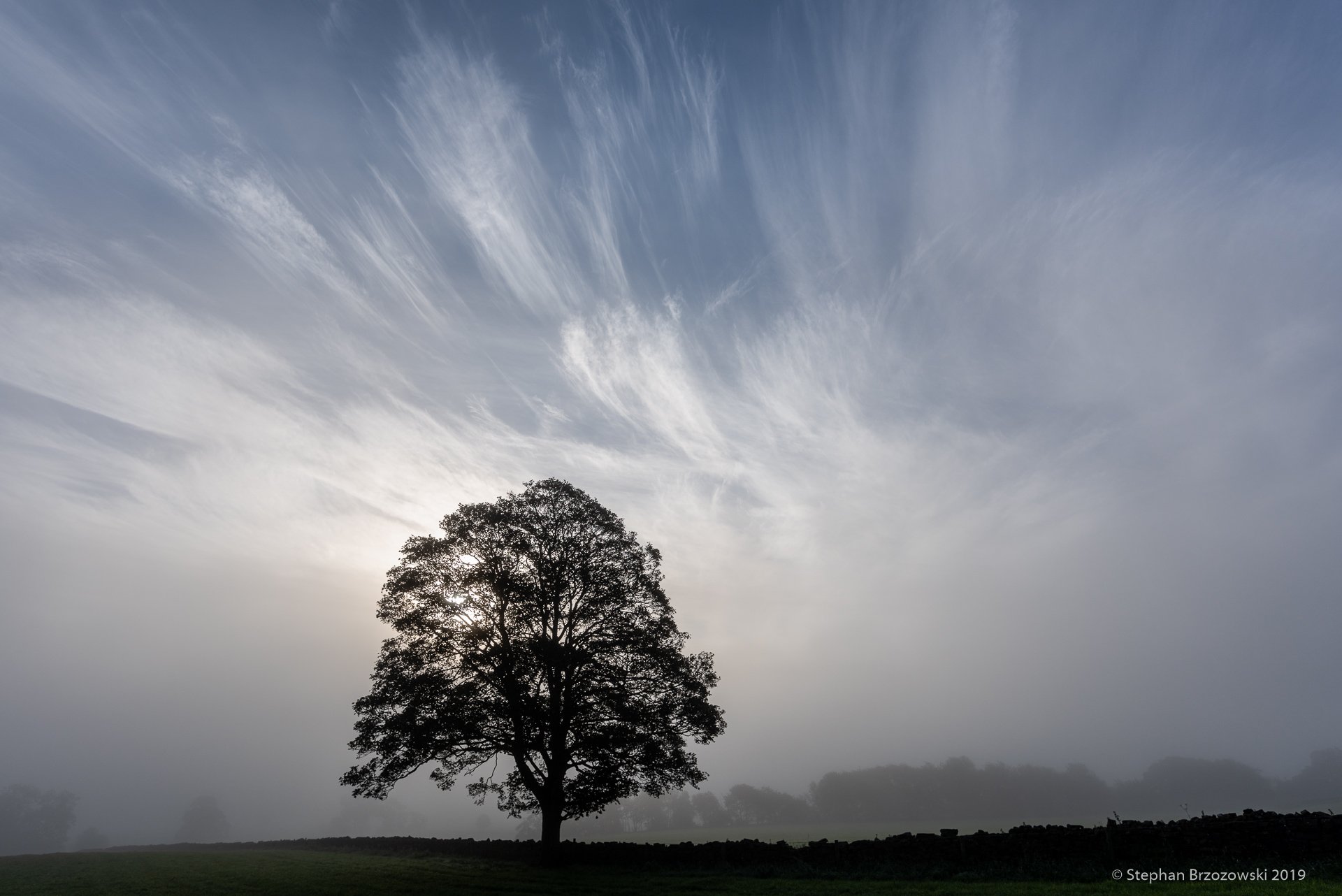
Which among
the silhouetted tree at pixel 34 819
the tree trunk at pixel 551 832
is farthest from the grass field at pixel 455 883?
the silhouetted tree at pixel 34 819

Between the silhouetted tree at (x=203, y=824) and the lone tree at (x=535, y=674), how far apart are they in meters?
182

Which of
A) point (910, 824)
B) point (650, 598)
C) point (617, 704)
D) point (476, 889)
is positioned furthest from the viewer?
point (910, 824)

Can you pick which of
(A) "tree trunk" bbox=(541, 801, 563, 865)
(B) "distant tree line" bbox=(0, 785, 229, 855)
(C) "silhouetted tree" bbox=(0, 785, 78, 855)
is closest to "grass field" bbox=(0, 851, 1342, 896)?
(A) "tree trunk" bbox=(541, 801, 563, 865)

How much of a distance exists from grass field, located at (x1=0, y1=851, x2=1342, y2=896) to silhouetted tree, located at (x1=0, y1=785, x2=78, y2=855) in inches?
6705

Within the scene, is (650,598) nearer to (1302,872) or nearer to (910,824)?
(1302,872)

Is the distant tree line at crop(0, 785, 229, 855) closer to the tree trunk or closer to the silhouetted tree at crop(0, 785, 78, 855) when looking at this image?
the silhouetted tree at crop(0, 785, 78, 855)

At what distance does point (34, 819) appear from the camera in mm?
147125

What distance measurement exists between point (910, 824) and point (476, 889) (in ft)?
333

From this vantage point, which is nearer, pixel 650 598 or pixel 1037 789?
pixel 650 598

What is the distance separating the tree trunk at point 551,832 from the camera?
2800 centimetres

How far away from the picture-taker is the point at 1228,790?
451 feet

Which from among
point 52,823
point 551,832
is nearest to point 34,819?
point 52,823

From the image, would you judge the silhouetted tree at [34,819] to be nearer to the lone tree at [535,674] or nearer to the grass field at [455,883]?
the grass field at [455,883]

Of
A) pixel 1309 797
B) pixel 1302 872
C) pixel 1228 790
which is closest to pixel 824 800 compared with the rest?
pixel 1228 790
